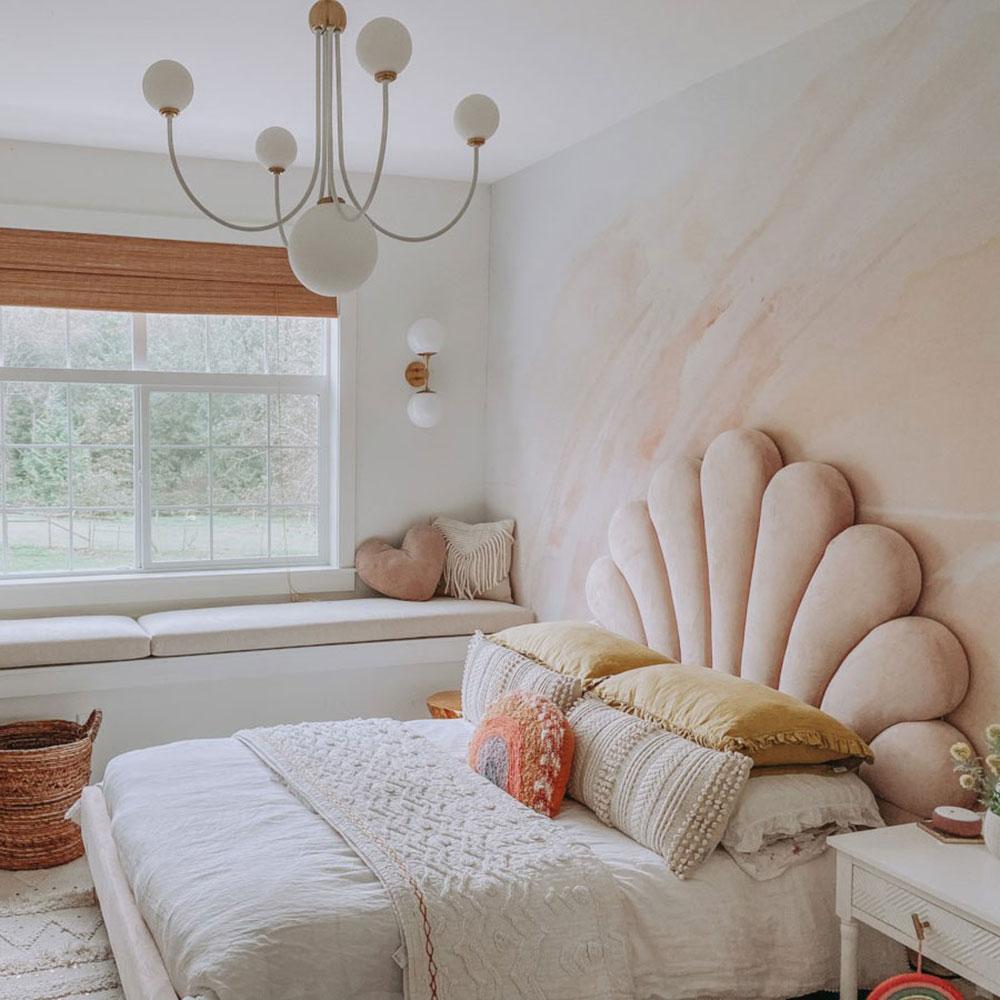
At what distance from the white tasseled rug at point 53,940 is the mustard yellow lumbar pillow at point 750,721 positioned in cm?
162

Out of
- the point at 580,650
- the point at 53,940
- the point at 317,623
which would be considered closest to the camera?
the point at 53,940

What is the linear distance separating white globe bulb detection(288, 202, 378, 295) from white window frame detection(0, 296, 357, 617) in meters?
2.58

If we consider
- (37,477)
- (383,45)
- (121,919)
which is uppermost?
(383,45)

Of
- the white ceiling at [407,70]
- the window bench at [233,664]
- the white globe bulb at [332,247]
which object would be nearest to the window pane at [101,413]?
the window bench at [233,664]

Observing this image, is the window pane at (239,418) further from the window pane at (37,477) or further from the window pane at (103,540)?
the window pane at (37,477)

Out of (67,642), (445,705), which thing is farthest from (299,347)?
(445,705)

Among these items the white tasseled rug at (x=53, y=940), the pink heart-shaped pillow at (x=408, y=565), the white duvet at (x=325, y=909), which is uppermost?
the pink heart-shaped pillow at (x=408, y=565)

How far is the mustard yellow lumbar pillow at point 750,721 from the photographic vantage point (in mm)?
2523

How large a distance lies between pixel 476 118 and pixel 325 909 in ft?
5.61

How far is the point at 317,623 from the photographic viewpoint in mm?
4305

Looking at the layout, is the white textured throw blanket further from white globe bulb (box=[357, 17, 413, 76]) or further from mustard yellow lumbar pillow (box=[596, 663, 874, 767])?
white globe bulb (box=[357, 17, 413, 76])

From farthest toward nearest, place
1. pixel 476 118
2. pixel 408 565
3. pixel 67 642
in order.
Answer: pixel 408 565 → pixel 67 642 → pixel 476 118

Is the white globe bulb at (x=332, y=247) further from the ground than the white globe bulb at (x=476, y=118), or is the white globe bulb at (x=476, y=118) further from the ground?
the white globe bulb at (x=476, y=118)

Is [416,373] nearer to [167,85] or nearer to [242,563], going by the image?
[242,563]
